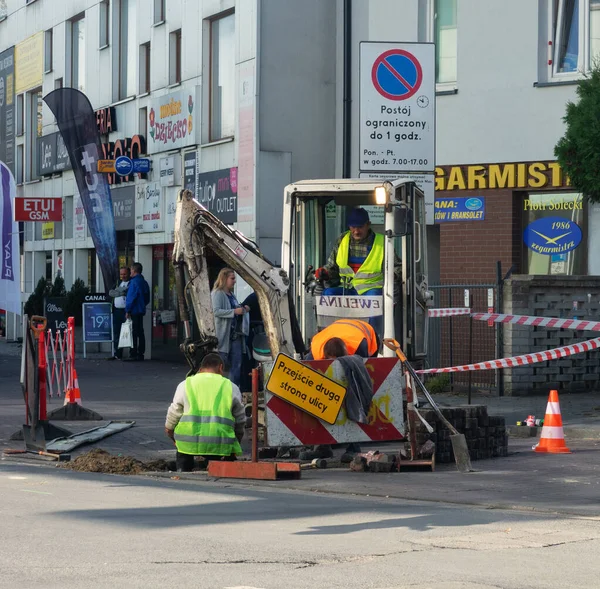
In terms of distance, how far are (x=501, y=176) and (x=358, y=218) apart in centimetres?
861

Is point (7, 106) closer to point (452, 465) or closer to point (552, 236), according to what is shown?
point (552, 236)

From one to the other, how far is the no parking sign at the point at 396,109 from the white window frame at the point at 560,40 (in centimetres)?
553

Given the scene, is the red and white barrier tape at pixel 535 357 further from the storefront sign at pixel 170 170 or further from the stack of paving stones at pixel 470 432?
the storefront sign at pixel 170 170

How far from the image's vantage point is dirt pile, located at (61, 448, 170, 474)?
1233 cm

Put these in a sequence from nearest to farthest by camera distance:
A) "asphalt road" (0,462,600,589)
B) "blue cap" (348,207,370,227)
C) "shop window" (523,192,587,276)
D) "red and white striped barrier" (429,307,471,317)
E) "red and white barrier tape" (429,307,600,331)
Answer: "asphalt road" (0,462,600,589)
"blue cap" (348,207,370,227)
"red and white barrier tape" (429,307,600,331)
"red and white striped barrier" (429,307,471,317)
"shop window" (523,192,587,276)

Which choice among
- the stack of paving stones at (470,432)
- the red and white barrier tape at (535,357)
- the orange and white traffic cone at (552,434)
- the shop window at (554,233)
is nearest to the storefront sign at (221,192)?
the shop window at (554,233)

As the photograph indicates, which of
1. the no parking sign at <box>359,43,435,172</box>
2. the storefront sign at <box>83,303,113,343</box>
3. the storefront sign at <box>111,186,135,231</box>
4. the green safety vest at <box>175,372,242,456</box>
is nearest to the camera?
the green safety vest at <box>175,372,242,456</box>

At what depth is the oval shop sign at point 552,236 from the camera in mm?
21734

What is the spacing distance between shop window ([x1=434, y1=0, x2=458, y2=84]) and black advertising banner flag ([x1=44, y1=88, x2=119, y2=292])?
10.4 metres

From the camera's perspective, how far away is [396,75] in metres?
16.5

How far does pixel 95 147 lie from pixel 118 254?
8.21 feet

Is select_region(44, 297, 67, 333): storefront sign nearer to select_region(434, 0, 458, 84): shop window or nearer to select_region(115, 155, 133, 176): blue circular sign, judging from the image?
select_region(115, 155, 133, 176): blue circular sign

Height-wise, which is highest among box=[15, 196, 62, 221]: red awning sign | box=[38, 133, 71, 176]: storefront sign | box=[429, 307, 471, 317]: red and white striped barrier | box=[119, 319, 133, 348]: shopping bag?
box=[38, 133, 71, 176]: storefront sign

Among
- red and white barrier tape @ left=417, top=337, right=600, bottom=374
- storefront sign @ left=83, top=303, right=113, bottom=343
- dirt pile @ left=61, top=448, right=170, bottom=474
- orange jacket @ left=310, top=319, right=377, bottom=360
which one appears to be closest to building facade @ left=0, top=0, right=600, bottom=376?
storefront sign @ left=83, top=303, right=113, bottom=343
